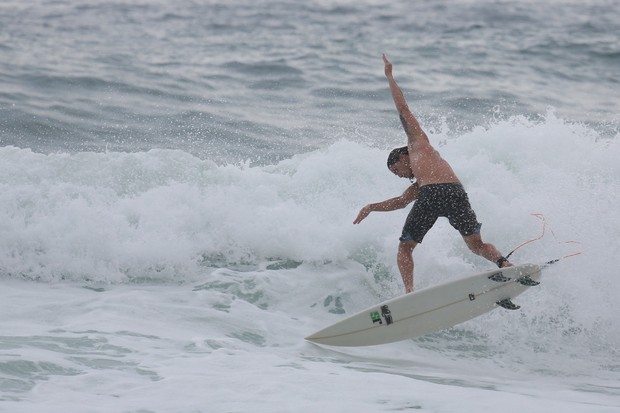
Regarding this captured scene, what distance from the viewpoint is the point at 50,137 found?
12.5 meters

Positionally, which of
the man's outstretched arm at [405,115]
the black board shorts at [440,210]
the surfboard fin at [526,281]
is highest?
the man's outstretched arm at [405,115]

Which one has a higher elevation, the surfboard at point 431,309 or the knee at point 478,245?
the knee at point 478,245

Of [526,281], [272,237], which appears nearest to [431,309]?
[526,281]

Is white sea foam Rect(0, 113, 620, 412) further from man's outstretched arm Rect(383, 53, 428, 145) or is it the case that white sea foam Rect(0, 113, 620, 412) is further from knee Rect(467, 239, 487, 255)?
man's outstretched arm Rect(383, 53, 428, 145)

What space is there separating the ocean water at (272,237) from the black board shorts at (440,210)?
100cm

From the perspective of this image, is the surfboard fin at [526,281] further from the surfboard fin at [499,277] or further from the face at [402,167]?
the face at [402,167]

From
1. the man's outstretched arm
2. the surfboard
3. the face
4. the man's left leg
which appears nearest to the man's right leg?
the surfboard

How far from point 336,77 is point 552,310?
9.89 m

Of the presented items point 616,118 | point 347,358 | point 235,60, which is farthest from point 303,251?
point 235,60

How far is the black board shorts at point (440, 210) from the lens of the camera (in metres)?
6.88

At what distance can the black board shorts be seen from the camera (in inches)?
271

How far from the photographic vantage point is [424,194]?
6906 mm

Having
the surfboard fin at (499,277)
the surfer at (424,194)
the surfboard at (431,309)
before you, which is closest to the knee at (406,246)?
the surfer at (424,194)

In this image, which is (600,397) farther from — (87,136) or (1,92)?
(1,92)
